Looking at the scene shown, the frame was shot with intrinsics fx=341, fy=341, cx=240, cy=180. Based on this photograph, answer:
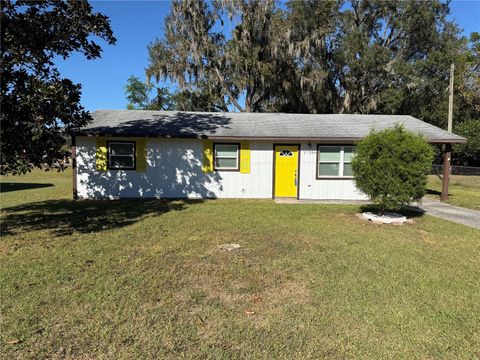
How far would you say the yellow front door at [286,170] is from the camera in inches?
524

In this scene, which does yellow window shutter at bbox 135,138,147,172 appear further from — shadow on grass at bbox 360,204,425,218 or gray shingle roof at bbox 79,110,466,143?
shadow on grass at bbox 360,204,425,218

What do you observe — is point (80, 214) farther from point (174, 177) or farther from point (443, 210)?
point (443, 210)

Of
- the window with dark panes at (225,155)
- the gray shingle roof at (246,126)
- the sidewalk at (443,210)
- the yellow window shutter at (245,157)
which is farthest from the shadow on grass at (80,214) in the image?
the sidewalk at (443,210)

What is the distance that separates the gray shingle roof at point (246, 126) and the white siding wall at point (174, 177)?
50 cm

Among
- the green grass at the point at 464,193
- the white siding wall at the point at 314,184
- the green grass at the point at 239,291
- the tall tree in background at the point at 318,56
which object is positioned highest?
the tall tree in background at the point at 318,56

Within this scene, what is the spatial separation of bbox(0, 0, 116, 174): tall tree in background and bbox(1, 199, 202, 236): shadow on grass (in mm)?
1628

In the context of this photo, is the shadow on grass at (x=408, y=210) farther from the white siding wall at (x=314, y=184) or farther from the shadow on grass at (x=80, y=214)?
the shadow on grass at (x=80, y=214)

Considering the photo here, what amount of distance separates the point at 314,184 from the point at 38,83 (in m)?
9.73

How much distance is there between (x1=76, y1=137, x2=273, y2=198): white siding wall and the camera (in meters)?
12.8

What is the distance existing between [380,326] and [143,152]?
35.6 feet

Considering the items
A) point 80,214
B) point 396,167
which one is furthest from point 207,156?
point 396,167

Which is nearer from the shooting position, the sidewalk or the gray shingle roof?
the sidewalk

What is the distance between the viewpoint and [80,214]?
9617 mm

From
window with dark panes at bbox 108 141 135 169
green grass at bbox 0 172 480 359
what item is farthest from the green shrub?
window with dark panes at bbox 108 141 135 169
